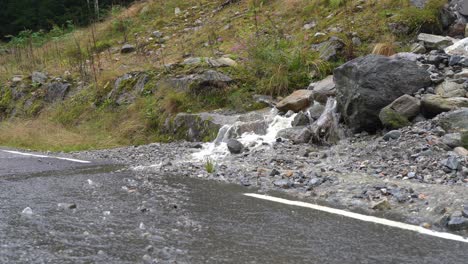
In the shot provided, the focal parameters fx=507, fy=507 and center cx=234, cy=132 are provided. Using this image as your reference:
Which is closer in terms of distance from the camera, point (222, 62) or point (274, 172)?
point (274, 172)

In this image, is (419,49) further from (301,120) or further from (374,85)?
(301,120)

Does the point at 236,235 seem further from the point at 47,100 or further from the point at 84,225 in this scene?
the point at 47,100

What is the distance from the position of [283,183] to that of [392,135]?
1.94 metres

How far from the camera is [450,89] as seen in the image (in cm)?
759

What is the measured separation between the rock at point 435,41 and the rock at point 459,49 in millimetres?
222

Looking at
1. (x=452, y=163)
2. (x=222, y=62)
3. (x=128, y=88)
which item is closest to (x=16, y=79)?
(x=128, y=88)

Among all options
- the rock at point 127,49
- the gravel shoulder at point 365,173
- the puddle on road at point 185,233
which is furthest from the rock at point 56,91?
the puddle on road at point 185,233

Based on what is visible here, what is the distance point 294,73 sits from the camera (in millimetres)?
10930

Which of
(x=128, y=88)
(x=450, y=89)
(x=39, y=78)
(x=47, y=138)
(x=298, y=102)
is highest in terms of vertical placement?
(x=450, y=89)

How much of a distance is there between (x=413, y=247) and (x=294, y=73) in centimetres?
757

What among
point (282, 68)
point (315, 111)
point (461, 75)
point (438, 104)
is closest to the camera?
point (438, 104)

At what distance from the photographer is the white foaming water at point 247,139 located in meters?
8.43

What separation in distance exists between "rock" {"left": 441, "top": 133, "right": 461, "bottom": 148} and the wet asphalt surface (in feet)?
8.19

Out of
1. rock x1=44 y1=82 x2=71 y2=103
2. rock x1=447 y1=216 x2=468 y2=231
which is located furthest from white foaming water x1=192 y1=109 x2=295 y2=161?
rock x1=44 y1=82 x2=71 y2=103
